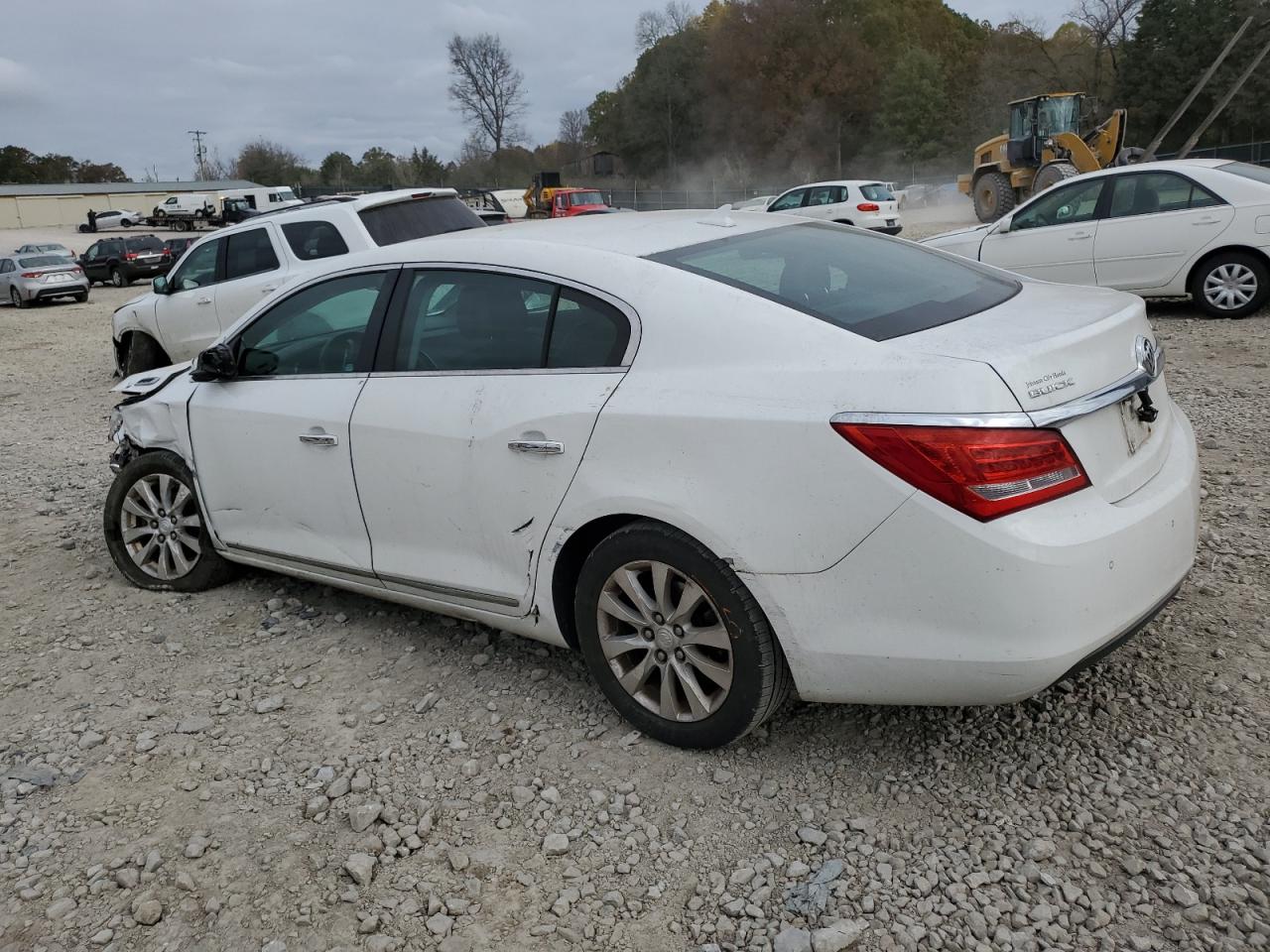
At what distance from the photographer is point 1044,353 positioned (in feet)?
8.83

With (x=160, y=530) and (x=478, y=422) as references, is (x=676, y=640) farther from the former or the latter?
(x=160, y=530)

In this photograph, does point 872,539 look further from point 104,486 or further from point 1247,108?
point 1247,108

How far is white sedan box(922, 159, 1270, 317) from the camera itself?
9.06 meters

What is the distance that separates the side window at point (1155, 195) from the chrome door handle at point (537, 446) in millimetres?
8278

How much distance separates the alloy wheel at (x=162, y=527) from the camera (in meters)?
4.75

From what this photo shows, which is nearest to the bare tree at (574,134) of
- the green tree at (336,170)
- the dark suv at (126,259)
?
the green tree at (336,170)

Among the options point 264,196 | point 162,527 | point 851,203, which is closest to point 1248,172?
point 162,527

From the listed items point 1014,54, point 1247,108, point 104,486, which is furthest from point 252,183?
point 104,486

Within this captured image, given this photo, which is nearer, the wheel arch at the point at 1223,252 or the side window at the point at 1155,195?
the wheel arch at the point at 1223,252

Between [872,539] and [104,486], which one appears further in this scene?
[104,486]

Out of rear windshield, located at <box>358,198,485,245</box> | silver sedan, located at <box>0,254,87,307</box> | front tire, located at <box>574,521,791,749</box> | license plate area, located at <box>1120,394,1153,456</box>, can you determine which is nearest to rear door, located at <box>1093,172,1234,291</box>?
rear windshield, located at <box>358,198,485,245</box>

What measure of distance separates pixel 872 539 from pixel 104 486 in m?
6.02

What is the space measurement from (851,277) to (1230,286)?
7646 millimetres

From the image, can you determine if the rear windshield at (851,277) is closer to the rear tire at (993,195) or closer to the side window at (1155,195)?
the side window at (1155,195)
